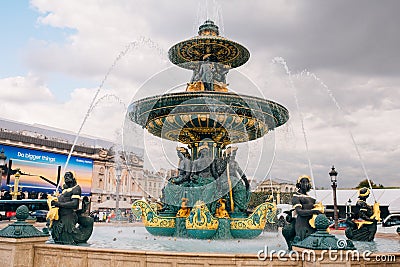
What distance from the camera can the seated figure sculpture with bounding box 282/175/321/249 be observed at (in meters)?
7.67

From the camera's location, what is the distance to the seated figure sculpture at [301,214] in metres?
7.67

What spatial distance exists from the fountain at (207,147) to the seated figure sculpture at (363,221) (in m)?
2.19

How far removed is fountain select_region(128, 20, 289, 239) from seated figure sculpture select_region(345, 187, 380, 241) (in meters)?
2.19

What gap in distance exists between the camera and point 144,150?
12453mm

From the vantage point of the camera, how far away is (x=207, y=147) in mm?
11453

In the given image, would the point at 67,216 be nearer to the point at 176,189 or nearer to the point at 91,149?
the point at 176,189

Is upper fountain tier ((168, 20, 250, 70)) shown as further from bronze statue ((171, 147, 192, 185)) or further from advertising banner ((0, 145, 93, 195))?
advertising banner ((0, 145, 93, 195))

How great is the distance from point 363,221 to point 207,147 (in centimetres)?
456

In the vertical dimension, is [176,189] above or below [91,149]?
below

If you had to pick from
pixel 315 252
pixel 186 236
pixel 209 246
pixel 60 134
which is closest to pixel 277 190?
pixel 186 236

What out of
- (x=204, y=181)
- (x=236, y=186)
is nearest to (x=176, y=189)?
(x=204, y=181)

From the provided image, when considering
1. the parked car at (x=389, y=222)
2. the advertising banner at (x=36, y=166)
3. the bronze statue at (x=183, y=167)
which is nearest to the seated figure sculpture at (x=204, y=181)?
the bronze statue at (x=183, y=167)

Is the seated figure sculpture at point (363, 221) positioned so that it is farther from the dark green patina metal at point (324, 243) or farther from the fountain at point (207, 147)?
the dark green patina metal at point (324, 243)

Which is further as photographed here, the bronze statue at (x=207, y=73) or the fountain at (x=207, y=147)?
the bronze statue at (x=207, y=73)
